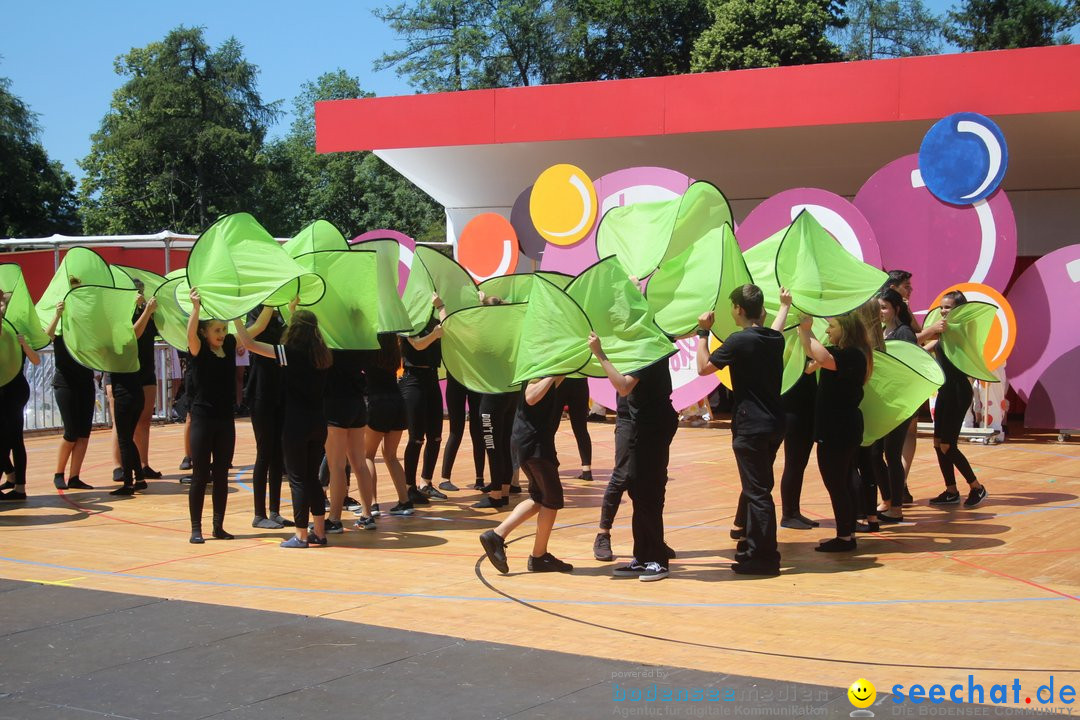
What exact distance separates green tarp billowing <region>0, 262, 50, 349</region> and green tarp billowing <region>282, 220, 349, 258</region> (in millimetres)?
3162

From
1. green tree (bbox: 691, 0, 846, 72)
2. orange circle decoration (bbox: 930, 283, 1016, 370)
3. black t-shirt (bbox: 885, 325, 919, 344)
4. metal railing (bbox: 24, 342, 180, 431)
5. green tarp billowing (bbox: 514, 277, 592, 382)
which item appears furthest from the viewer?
green tree (bbox: 691, 0, 846, 72)

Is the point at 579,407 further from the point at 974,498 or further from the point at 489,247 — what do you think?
the point at 489,247

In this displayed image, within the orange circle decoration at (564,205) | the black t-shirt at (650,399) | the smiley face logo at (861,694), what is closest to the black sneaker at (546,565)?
the black t-shirt at (650,399)

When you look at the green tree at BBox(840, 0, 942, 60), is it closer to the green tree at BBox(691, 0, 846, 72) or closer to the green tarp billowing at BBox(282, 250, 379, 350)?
the green tree at BBox(691, 0, 846, 72)

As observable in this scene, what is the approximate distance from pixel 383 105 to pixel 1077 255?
10.7 metres

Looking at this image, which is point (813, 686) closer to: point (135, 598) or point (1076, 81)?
point (135, 598)

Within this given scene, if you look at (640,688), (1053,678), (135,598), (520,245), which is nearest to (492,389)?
(135,598)

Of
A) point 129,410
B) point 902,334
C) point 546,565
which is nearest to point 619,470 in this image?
point 546,565

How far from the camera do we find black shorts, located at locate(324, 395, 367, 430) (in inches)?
324

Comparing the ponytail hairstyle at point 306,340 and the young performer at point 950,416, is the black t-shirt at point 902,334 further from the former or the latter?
the ponytail hairstyle at point 306,340

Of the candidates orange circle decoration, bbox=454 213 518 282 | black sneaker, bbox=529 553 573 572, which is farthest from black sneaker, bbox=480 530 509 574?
orange circle decoration, bbox=454 213 518 282

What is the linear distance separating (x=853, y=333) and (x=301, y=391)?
384cm

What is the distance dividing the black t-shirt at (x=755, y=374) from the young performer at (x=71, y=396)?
649 cm

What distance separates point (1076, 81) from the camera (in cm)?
1402
